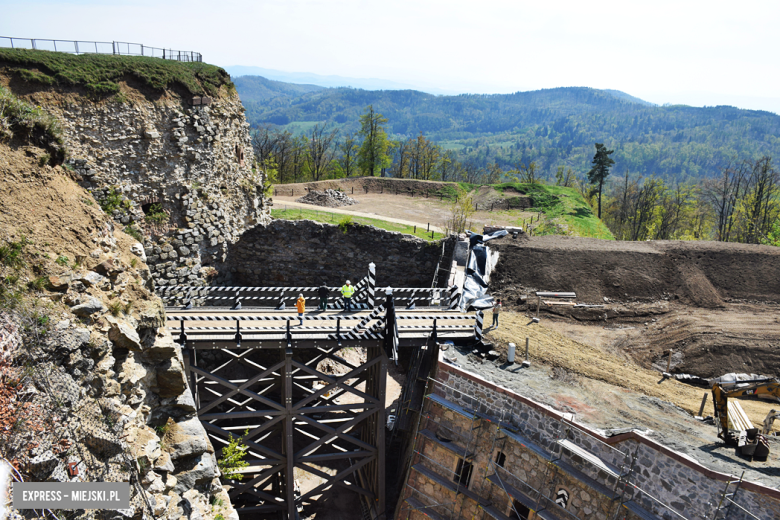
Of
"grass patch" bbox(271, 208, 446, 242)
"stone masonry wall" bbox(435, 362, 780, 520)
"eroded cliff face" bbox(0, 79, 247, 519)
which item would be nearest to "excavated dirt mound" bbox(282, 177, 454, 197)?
"grass patch" bbox(271, 208, 446, 242)

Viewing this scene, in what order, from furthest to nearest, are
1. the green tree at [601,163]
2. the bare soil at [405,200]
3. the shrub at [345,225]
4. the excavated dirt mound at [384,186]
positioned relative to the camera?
the excavated dirt mound at [384,186] → the green tree at [601,163] → the bare soil at [405,200] → the shrub at [345,225]

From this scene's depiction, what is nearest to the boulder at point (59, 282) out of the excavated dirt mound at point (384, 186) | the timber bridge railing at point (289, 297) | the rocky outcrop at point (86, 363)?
the rocky outcrop at point (86, 363)

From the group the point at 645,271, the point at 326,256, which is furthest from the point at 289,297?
the point at 645,271

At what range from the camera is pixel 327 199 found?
1652 inches

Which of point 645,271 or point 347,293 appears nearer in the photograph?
point 347,293

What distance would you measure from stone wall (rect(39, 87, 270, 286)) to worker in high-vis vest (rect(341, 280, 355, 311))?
8.18m

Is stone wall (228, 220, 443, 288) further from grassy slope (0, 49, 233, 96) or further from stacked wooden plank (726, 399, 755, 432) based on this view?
stacked wooden plank (726, 399, 755, 432)

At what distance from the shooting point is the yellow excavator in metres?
10.7

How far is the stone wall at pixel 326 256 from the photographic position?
2517 cm

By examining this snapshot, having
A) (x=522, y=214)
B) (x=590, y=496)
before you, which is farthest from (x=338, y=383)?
(x=522, y=214)

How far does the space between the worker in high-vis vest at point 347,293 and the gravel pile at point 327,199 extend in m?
24.2

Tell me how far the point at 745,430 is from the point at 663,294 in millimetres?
11198

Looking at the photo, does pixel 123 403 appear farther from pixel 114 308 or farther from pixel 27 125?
pixel 27 125

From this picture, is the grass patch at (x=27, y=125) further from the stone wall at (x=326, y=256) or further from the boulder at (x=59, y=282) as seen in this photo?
the stone wall at (x=326, y=256)
